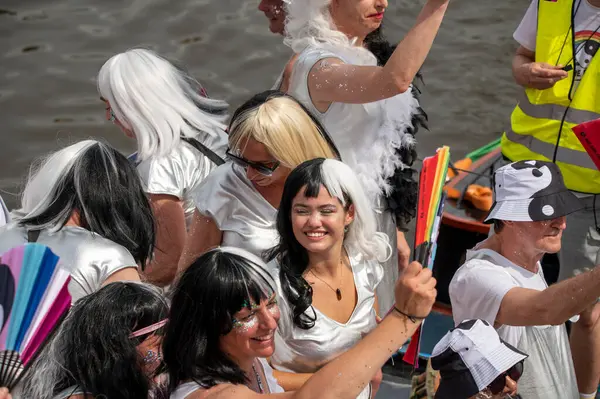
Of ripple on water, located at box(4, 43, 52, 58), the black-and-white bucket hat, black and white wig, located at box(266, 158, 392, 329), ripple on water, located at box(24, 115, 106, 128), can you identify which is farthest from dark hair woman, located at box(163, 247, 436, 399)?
ripple on water, located at box(4, 43, 52, 58)

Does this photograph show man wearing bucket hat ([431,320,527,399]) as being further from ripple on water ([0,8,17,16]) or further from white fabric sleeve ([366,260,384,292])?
ripple on water ([0,8,17,16])

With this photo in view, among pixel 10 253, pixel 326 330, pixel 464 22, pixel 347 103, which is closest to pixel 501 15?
pixel 464 22

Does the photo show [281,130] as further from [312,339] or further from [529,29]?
[529,29]

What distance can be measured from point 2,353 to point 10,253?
0.22 m

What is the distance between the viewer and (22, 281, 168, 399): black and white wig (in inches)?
81.7

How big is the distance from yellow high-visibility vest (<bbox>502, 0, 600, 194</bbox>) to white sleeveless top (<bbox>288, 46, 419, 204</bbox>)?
1.98 ft

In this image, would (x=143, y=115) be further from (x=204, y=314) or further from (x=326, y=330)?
(x=204, y=314)

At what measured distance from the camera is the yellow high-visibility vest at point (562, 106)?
346 cm

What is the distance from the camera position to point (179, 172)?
3268 millimetres

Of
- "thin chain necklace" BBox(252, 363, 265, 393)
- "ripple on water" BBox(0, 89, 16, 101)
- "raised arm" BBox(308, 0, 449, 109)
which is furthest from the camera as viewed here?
"ripple on water" BBox(0, 89, 16, 101)

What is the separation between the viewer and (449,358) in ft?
7.68

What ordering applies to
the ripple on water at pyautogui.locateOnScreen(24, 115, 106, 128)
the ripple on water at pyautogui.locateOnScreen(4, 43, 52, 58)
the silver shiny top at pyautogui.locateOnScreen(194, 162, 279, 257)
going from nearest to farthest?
1. the silver shiny top at pyautogui.locateOnScreen(194, 162, 279, 257)
2. the ripple on water at pyautogui.locateOnScreen(24, 115, 106, 128)
3. the ripple on water at pyautogui.locateOnScreen(4, 43, 52, 58)

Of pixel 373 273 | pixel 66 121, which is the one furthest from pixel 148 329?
pixel 66 121

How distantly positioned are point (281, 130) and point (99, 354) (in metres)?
0.94
